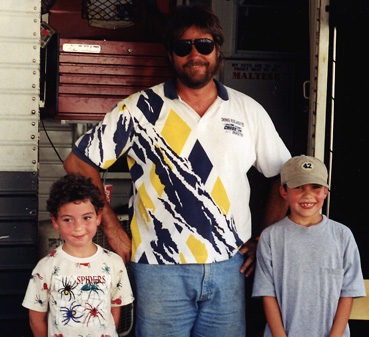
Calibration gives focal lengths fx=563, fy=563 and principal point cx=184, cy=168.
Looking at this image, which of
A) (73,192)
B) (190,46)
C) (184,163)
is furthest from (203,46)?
(73,192)

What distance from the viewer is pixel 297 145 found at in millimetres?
5320

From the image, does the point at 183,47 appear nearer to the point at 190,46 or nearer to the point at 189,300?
the point at 190,46

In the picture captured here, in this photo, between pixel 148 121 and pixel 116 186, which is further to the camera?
pixel 116 186

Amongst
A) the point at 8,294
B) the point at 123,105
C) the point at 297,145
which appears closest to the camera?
the point at 123,105

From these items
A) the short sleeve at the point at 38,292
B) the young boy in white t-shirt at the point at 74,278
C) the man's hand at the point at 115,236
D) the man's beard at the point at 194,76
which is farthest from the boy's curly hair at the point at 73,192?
the man's beard at the point at 194,76

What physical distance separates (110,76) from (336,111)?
1605 mm

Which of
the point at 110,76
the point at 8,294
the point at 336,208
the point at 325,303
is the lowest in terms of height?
the point at 8,294

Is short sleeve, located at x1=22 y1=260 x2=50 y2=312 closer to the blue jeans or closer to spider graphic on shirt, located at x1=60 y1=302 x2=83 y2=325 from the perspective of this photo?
spider graphic on shirt, located at x1=60 y1=302 x2=83 y2=325

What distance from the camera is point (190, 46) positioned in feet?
9.91

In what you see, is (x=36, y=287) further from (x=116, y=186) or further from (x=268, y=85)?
(x=268, y=85)

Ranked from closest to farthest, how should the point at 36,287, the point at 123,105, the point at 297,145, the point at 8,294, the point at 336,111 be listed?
the point at 36,287
the point at 123,105
the point at 8,294
the point at 336,111
the point at 297,145

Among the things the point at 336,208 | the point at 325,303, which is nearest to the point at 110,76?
the point at 336,208

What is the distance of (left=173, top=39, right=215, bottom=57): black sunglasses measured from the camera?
3.02 meters

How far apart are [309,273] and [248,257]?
0.35m
